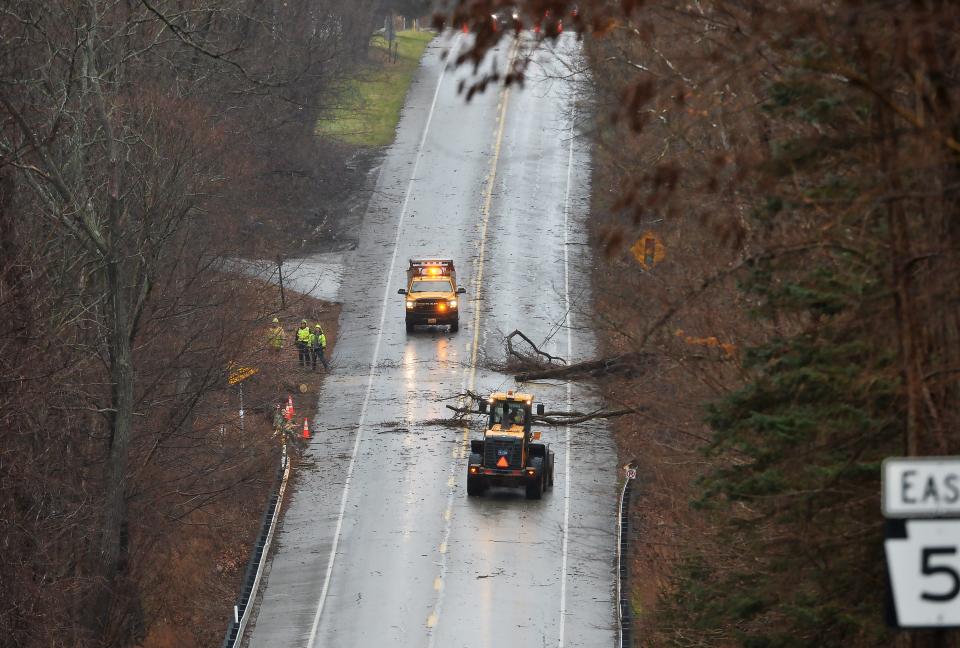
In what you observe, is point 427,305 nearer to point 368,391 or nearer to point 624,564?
point 368,391

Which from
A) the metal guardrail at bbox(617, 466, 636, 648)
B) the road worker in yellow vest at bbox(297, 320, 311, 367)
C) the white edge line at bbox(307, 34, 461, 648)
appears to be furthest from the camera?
the road worker in yellow vest at bbox(297, 320, 311, 367)

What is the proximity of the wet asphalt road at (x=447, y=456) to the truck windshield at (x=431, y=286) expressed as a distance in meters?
1.51

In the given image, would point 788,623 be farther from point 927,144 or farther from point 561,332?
point 561,332

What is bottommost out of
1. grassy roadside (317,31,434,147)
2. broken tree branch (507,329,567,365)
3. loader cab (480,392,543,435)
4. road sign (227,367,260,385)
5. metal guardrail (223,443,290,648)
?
metal guardrail (223,443,290,648)

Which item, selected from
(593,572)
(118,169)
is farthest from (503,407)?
(118,169)

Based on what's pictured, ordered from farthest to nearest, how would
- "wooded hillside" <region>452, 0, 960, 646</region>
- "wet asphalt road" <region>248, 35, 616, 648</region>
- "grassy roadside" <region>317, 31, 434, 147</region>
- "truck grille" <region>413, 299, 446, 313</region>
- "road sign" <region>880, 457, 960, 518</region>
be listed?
"grassy roadside" <region>317, 31, 434, 147</region>, "truck grille" <region>413, 299, 446, 313</region>, "wet asphalt road" <region>248, 35, 616, 648</region>, "wooded hillside" <region>452, 0, 960, 646</region>, "road sign" <region>880, 457, 960, 518</region>

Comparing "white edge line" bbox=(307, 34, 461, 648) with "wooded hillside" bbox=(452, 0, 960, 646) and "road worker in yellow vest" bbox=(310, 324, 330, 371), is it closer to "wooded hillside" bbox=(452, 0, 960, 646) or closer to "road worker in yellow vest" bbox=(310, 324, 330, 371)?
"road worker in yellow vest" bbox=(310, 324, 330, 371)

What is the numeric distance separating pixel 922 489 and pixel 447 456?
28231mm

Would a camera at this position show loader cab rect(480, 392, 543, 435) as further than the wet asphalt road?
Yes

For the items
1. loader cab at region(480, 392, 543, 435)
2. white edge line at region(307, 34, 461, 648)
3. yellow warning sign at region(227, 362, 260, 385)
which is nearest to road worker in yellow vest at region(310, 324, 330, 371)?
white edge line at region(307, 34, 461, 648)

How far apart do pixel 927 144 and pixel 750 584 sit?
868cm

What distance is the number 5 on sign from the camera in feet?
24.0

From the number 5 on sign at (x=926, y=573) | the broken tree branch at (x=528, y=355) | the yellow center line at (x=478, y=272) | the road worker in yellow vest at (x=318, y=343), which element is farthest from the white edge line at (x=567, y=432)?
the number 5 on sign at (x=926, y=573)

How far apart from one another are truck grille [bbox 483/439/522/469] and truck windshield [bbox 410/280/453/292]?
503 inches
